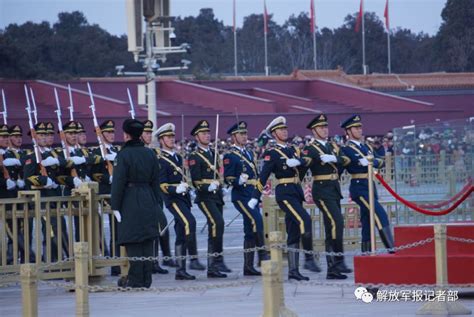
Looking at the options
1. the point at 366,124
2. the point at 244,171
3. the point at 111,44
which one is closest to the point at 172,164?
the point at 244,171

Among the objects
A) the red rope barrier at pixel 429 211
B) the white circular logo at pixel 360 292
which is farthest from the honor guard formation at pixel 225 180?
the white circular logo at pixel 360 292

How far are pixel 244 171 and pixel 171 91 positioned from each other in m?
30.2

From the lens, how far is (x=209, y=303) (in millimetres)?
11891

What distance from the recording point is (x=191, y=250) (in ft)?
46.5

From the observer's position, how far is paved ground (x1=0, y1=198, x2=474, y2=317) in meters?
11.1

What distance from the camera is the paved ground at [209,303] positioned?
36.5ft

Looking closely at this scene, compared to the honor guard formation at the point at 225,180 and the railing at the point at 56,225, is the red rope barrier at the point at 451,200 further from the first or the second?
the railing at the point at 56,225

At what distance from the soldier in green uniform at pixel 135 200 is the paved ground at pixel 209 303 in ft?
1.43

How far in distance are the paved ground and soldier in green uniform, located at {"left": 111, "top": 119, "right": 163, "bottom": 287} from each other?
436 mm

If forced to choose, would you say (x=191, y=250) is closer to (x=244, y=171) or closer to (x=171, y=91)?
(x=244, y=171)

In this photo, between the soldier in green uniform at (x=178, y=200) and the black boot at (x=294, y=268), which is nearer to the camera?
the black boot at (x=294, y=268)

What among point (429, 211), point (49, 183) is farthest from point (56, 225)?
point (429, 211)

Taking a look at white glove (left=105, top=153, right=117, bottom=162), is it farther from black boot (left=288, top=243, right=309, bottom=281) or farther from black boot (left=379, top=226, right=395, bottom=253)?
black boot (left=379, top=226, right=395, bottom=253)

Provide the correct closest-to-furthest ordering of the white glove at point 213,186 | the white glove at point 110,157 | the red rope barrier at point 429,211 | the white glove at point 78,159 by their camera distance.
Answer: the red rope barrier at point 429,211
the white glove at point 213,186
the white glove at point 78,159
the white glove at point 110,157
